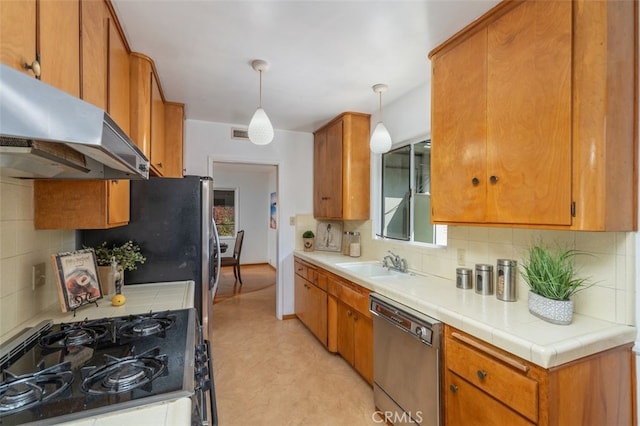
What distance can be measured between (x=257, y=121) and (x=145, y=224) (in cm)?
109

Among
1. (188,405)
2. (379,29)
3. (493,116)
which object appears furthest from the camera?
(379,29)

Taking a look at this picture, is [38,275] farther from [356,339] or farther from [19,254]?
[356,339]

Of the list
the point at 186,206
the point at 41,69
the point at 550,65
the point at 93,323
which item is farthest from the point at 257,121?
the point at 550,65

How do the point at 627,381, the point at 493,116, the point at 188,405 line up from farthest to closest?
the point at 493,116 → the point at 627,381 → the point at 188,405

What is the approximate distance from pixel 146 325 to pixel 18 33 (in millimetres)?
1120

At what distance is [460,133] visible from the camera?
1.72m

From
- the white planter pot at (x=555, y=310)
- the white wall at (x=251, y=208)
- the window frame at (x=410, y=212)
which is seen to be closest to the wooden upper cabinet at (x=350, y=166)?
the window frame at (x=410, y=212)

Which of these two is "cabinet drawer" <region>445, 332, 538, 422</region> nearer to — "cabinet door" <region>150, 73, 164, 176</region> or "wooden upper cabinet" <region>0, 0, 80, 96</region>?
"wooden upper cabinet" <region>0, 0, 80, 96</region>

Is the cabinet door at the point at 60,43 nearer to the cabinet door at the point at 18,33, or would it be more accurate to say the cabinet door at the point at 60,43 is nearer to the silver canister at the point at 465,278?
the cabinet door at the point at 18,33

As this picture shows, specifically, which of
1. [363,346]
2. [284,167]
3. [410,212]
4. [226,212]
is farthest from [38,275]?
[226,212]

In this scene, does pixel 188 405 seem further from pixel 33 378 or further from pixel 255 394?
pixel 255 394

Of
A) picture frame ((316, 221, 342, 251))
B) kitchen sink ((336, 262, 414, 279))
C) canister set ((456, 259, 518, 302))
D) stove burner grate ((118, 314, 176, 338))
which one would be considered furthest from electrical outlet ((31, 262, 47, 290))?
picture frame ((316, 221, 342, 251))

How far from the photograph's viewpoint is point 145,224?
215 centimetres

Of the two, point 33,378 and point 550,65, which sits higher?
point 550,65
